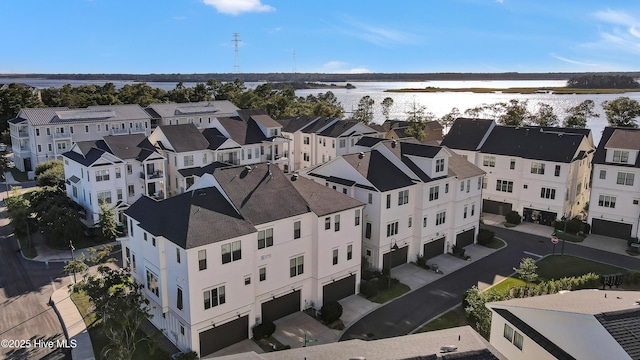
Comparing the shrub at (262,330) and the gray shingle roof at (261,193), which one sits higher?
the gray shingle roof at (261,193)

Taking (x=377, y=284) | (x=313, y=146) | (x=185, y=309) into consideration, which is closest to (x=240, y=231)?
(x=185, y=309)

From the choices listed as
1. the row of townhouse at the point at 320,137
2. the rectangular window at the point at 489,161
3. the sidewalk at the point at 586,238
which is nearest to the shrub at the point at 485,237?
the sidewalk at the point at 586,238

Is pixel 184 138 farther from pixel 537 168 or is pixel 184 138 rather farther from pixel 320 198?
pixel 537 168

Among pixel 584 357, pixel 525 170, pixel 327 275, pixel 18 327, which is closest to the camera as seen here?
pixel 584 357

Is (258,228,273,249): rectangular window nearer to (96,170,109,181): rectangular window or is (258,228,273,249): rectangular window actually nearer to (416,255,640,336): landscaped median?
(416,255,640,336): landscaped median

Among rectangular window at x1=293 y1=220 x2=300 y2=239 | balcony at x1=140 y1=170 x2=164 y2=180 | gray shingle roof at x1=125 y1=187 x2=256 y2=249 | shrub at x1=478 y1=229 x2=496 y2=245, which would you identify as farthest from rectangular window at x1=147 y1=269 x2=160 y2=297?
shrub at x1=478 y1=229 x2=496 y2=245

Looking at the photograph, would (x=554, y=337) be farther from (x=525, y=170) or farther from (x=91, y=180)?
(x=91, y=180)

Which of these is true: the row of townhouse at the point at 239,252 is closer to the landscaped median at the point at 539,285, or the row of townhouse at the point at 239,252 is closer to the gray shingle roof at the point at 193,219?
the gray shingle roof at the point at 193,219

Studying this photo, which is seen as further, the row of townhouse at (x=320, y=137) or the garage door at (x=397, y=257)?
the row of townhouse at (x=320, y=137)
